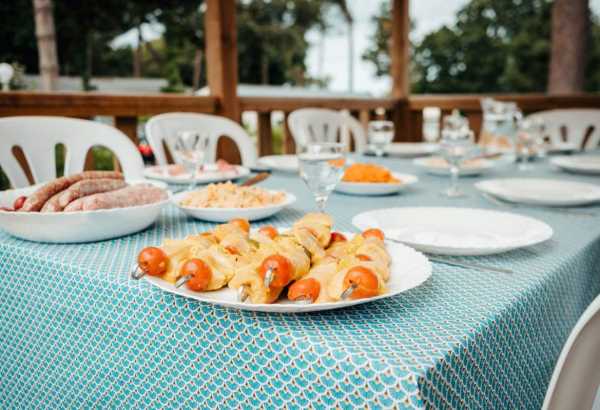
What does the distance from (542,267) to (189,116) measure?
1.70m

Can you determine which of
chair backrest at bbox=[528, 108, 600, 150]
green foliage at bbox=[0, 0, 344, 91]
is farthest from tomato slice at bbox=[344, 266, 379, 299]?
green foliage at bbox=[0, 0, 344, 91]

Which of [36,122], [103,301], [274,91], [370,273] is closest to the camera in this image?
[370,273]

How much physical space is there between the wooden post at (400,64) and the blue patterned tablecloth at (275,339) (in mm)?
3616

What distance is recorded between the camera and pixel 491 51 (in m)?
15.2

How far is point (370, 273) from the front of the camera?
53 centimetres

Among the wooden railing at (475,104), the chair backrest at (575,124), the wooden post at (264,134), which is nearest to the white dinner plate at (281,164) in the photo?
the wooden post at (264,134)

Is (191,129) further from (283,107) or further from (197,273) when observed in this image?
(197,273)

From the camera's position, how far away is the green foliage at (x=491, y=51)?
14180mm

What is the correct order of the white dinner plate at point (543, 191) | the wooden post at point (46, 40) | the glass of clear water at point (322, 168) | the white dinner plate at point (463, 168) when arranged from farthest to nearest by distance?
the wooden post at point (46, 40) → the white dinner plate at point (463, 168) → the white dinner plate at point (543, 191) → the glass of clear water at point (322, 168)

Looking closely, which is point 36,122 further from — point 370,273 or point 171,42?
point 171,42

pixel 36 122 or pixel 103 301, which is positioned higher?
pixel 36 122

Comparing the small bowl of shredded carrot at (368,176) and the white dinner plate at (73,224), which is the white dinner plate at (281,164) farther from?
the white dinner plate at (73,224)

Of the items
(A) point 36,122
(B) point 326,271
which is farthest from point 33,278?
(A) point 36,122

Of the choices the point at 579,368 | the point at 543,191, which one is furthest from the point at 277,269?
the point at 543,191
